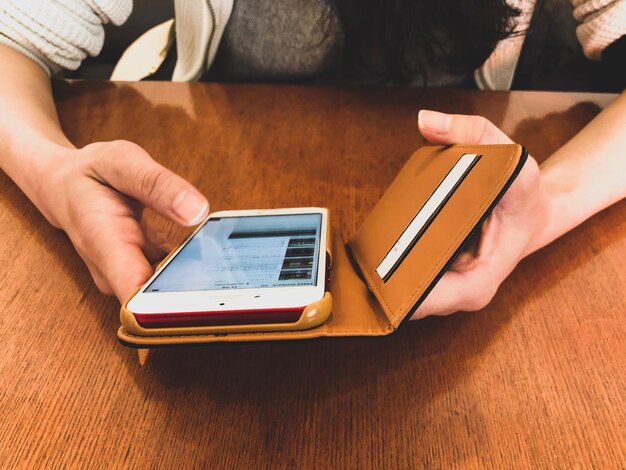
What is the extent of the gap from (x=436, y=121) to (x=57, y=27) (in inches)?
27.1

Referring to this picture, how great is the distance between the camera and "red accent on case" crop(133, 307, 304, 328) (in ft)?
1.10

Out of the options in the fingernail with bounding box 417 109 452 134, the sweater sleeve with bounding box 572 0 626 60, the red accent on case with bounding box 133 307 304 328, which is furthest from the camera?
the sweater sleeve with bounding box 572 0 626 60

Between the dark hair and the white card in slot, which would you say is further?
the dark hair

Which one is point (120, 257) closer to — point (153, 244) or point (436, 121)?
point (153, 244)

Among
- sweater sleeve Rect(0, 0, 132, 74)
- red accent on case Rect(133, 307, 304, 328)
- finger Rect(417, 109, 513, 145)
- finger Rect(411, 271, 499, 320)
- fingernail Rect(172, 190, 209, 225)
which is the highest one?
sweater sleeve Rect(0, 0, 132, 74)

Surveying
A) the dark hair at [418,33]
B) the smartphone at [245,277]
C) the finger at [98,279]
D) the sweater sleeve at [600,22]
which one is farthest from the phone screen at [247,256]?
the sweater sleeve at [600,22]

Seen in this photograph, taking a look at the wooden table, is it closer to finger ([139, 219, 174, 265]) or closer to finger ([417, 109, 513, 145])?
finger ([139, 219, 174, 265])

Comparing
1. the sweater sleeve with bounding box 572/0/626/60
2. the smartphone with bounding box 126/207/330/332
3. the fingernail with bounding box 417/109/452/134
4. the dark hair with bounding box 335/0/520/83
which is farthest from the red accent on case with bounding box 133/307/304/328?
the sweater sleeve with bounding box 572/0/626/60

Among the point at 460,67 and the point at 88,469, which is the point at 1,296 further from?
the point at 460,67

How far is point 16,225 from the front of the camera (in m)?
0.58

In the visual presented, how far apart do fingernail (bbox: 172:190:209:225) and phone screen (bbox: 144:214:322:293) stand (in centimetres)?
5

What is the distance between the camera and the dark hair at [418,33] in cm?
72

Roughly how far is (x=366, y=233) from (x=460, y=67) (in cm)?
54

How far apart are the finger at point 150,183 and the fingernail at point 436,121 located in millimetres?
246
